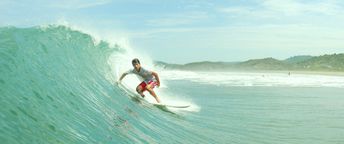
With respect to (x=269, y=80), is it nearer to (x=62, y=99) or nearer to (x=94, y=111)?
(x=94, y=111)

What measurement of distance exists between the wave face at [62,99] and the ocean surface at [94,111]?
2 centimetres

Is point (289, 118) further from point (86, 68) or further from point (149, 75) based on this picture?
point (86, 68)

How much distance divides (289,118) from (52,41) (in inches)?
280

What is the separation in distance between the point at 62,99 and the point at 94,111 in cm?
74

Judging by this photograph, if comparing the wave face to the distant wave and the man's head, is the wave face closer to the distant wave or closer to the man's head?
the man's head

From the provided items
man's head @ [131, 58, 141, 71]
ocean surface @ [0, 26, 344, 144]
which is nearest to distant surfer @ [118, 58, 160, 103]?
man's head @ [131, 58, 141, 71]

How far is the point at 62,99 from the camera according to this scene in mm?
9242

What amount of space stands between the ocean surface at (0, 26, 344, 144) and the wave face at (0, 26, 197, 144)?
0.07 feet

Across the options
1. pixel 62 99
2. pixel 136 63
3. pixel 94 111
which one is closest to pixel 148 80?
pixel 136 63

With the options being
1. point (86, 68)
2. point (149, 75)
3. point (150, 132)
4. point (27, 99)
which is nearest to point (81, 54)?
point (86, 68)

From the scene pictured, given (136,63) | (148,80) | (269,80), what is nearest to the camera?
(136,63)

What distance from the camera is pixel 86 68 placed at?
46.8 feet

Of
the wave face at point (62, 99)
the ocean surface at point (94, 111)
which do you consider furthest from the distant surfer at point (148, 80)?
the wave face at point (62, 99)

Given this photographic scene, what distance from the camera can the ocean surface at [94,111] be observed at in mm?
7297
